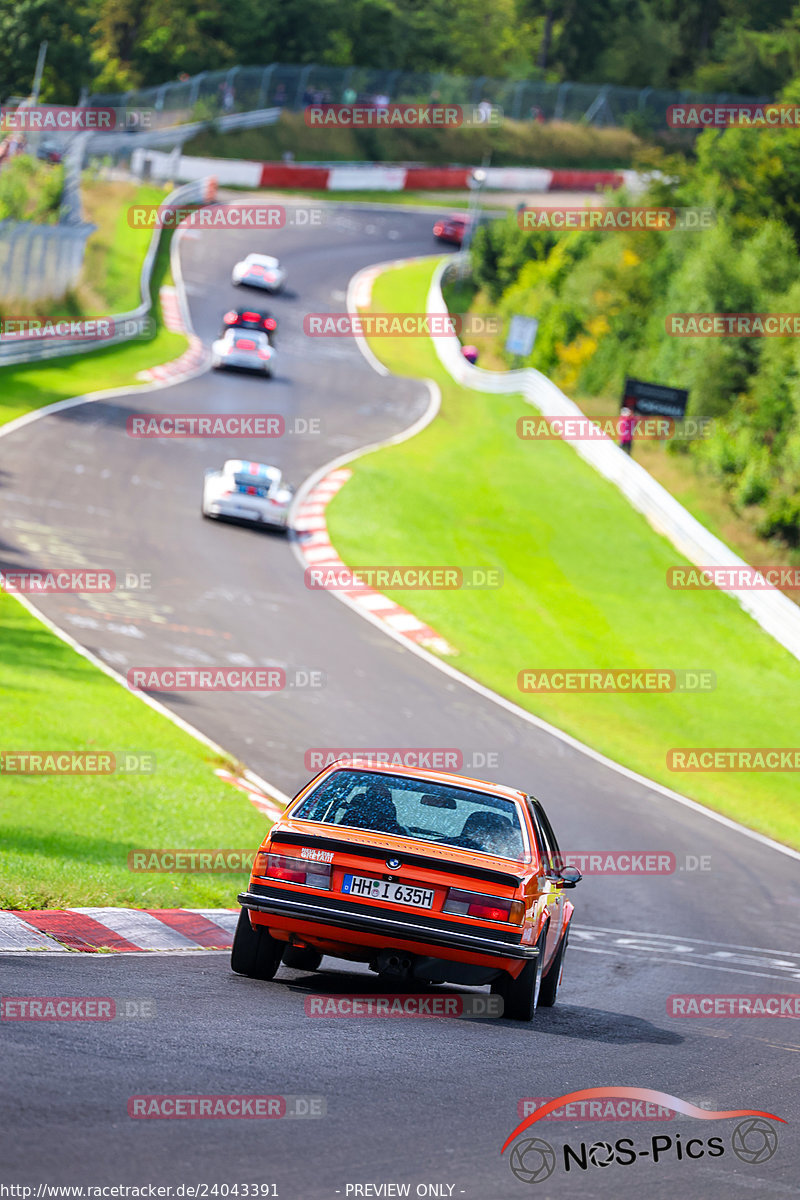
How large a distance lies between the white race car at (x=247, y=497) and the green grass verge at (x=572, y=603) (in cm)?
145

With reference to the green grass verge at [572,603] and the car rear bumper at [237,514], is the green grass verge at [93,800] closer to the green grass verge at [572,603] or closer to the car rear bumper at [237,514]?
the green grass verge at [572,603]

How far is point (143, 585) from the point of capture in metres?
23.0

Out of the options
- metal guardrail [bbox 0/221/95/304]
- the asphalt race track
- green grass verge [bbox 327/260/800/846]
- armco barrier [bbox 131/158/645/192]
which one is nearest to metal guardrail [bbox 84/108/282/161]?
armco barrier [bbox 131/158/645/192]

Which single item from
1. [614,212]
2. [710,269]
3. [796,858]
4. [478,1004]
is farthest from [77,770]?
[614,212]

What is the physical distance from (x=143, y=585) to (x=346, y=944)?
1562cm

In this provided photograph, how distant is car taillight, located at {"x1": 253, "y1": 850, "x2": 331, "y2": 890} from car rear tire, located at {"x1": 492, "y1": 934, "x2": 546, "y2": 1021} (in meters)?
1.17

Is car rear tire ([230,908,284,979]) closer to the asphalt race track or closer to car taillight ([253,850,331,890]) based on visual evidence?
the asphalt race track

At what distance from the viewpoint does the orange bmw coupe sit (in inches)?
311

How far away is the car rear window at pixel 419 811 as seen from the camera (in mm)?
8417

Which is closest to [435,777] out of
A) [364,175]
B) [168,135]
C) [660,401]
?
[660,401]

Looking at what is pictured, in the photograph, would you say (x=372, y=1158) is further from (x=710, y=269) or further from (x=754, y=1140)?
(x=710, y=269)

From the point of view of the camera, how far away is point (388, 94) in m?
80.6

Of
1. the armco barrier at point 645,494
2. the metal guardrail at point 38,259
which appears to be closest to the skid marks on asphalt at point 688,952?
the armco barrier at point 645,494

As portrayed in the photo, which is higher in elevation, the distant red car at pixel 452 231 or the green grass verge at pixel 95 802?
the distant red car at pixel 452 231
